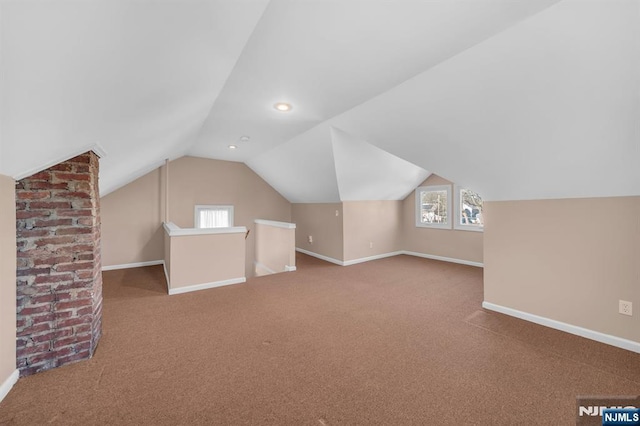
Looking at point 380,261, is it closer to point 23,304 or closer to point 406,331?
point 406,331

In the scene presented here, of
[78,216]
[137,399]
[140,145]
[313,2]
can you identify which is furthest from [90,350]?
[313,2]

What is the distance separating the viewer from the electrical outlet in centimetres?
229

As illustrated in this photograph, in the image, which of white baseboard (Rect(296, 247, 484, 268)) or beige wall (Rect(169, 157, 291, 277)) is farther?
beige wall (Rect(169, 157, 291, 277))

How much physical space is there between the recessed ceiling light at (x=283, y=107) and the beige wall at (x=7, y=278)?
223 centimetres

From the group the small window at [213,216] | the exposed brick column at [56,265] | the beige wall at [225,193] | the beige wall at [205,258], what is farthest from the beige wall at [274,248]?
the exposed brick column at [56,265]

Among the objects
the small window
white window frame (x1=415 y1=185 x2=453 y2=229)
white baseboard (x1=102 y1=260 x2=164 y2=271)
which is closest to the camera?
white baseboard (x1=102 y1=260 x2=164 y2=271)

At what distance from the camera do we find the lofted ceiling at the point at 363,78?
1.12 meters

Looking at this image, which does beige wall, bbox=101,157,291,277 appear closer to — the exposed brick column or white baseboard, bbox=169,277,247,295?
white baseboard, bbox=169,277,247,295

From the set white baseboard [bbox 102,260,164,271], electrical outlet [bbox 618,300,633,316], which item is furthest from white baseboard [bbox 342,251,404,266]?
white baseboard [bbox 102,260,164,271]

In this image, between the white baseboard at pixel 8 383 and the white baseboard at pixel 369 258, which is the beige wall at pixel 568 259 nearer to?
the white baseboard at pixel 369 258

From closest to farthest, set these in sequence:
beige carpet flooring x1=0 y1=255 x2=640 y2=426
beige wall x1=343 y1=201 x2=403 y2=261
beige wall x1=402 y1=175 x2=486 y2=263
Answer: beige carpet flooring x1=0 y1=255 x2=640 y2=426
beige wall x1=402 y1=175 x2=486 y2=263
beige wall x1=343 y1=201 x2=403 y2=261

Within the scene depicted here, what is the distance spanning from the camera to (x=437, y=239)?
596cm

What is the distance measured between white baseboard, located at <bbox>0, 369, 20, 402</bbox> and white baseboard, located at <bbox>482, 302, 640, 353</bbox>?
169 inches

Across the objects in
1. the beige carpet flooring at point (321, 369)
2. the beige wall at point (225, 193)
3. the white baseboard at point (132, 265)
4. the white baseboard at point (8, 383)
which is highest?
the beige wall at point (225, 193)
